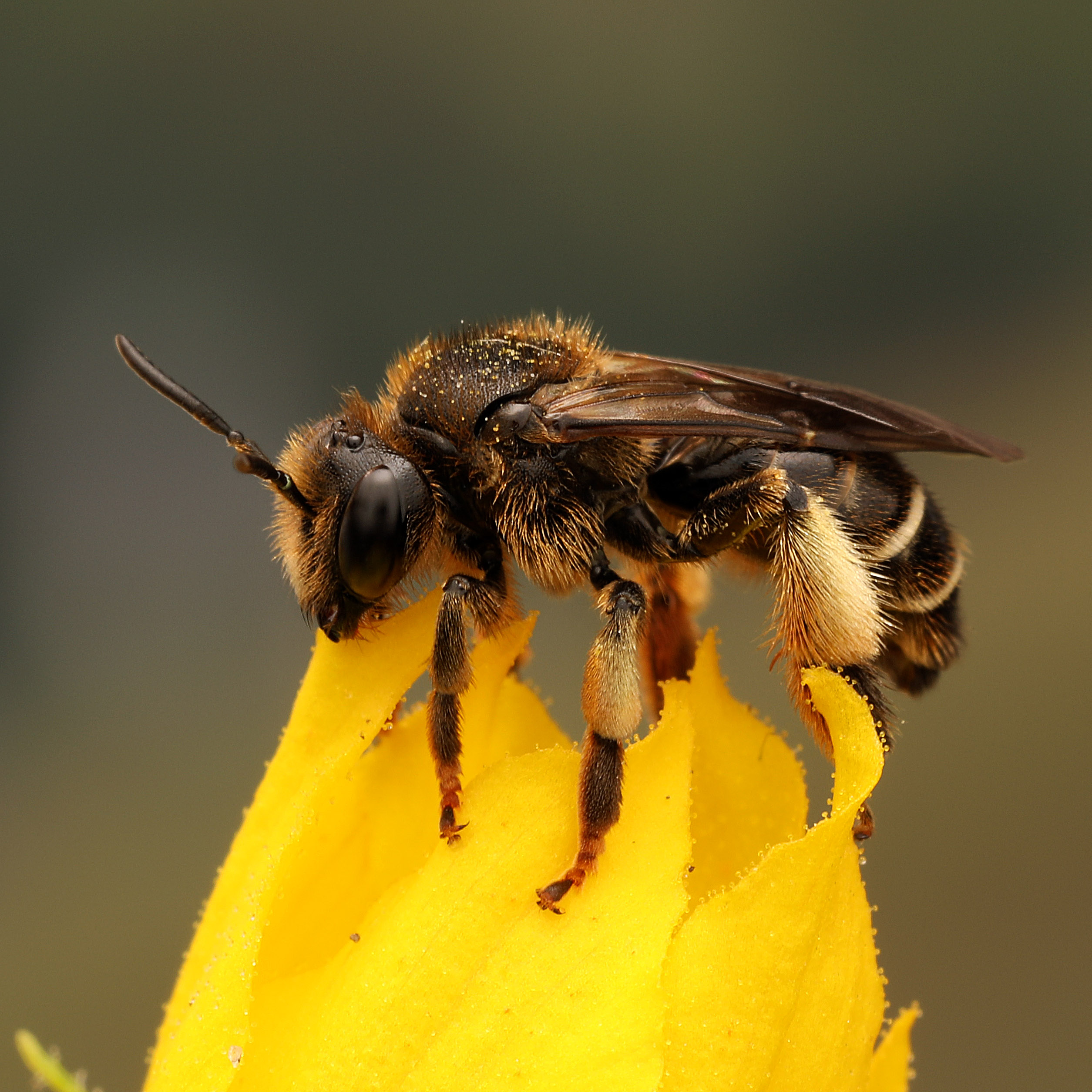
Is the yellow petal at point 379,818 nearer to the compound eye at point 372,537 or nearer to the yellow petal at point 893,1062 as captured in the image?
the compound eye at point 372,537

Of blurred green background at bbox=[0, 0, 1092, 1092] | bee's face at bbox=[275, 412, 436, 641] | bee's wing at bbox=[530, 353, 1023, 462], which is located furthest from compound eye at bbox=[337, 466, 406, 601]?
blurred green background at bbox=[0, 0, 1092, 1092]

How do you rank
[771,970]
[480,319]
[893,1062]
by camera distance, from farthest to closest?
[480,319] < [893,1062] < [771,970]

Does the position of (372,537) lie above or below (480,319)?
above

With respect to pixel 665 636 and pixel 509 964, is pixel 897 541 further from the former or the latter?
pixel 509 964

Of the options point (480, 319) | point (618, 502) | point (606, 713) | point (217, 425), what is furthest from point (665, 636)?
point (480, 319)

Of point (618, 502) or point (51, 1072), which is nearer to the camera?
point (51, 1072)

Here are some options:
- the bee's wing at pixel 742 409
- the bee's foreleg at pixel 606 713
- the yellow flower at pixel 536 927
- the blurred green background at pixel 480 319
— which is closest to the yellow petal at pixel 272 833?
the yellow flower at pixel 536 927

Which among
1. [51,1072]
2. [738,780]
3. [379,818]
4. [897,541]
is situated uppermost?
[897,541]
